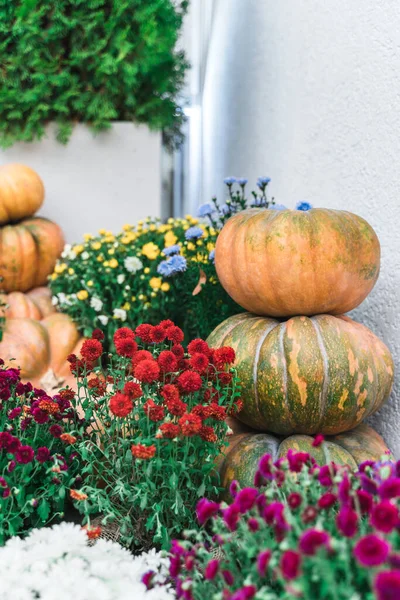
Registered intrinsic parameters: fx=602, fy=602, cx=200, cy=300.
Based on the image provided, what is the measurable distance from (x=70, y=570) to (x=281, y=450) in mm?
757

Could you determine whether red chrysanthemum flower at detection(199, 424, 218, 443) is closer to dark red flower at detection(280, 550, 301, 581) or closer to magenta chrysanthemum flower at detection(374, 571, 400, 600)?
dark red flower at detection(280, 550, 301, 581)

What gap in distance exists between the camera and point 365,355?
69.7 inches

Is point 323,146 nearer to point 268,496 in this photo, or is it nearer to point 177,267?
point 177,267

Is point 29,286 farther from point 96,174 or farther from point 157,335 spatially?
point 157,335

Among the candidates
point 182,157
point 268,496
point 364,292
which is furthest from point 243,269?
point 182,157

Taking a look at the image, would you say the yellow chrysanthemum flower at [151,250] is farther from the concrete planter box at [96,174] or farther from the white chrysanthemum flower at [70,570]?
the white chrysanthemum flower at [70,570]

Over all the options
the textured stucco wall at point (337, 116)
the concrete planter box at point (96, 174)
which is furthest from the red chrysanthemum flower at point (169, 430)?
the concrete planter box at point (96, 174)

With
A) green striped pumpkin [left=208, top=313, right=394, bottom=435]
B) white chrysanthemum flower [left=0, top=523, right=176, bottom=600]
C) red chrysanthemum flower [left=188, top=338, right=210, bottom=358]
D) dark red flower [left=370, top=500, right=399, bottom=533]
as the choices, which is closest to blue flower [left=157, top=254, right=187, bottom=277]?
green striped pumpkin [left=208, top=313, right=394, bottom=435]

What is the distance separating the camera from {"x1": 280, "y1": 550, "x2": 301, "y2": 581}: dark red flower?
731 millimetres

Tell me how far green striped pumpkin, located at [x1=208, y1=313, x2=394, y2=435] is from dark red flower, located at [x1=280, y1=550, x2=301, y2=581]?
98cm

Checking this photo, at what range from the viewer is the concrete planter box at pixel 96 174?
3662mm

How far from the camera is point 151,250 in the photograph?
9.13 feet

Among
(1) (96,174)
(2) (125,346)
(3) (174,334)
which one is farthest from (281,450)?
(1) (96,174)

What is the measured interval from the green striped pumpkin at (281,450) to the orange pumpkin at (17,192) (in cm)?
184
